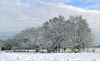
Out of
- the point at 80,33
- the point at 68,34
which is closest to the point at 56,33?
the point at 68,34

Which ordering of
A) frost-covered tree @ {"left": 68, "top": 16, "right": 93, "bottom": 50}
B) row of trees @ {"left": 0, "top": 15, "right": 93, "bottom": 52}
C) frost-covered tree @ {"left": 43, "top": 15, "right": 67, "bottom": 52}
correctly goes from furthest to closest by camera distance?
frost-covered tree @ {"left": 43, "top": 15, "right": 67, "bottom": 52} → row of trees @ {"left": 0, "top": 15, "right": 93, "bottom": 52} → frost-covered tree @ {"left": 68, "top": 16, "right": 93, "bottom": 50}

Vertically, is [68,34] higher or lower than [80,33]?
lower

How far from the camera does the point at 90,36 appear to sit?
48.8m

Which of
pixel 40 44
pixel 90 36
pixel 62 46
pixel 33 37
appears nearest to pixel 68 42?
pixel 62 46

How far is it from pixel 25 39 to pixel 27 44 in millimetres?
4576

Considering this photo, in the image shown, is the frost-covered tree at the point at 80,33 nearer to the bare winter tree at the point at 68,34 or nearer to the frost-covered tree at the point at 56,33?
the bare winter tree at the point at 68,34

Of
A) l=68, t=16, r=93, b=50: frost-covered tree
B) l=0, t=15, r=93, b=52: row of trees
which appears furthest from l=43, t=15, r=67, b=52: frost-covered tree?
l=68, t=16, r=93, b=50: frost-covered tree

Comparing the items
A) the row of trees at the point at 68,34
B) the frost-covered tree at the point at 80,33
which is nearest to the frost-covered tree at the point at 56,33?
the row of trees at the point at 68,34

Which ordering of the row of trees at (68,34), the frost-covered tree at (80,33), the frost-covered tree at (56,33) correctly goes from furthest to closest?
the frost-covered tree at (56,33)
the row of trees at (68,34)
the frost-covered tree at (80,33)

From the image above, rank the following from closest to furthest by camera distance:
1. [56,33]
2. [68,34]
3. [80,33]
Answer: [80,33] < [56,33] < [68,34]

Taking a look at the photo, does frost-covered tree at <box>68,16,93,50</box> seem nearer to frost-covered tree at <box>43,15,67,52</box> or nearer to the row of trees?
the row of trees

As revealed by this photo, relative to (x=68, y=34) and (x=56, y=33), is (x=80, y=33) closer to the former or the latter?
(x=68, y=34)

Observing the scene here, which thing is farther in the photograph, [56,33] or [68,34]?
[68,34]

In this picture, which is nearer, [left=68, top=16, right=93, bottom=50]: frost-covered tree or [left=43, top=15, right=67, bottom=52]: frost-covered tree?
[left=68, top=16, right=93, bottom=50]: frost-covered tree
